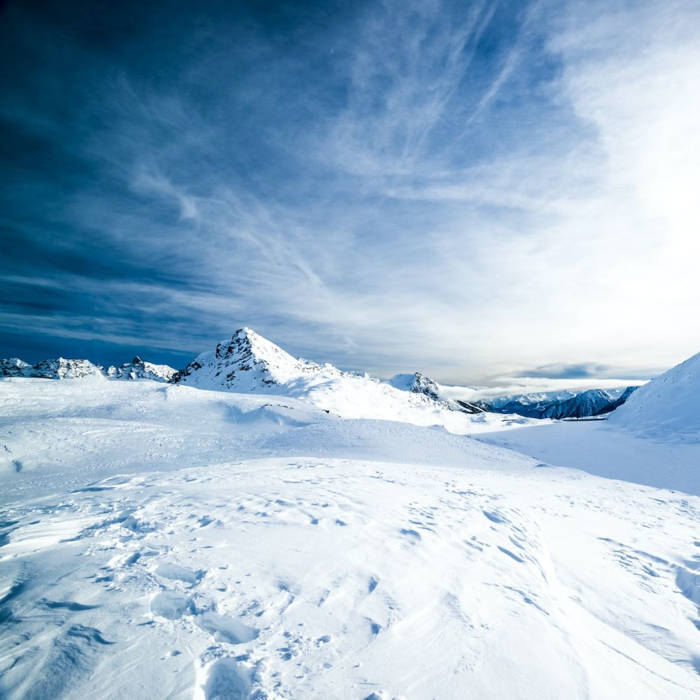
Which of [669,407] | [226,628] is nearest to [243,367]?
[669,407]

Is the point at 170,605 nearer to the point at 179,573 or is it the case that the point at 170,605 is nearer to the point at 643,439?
the point at 179,573

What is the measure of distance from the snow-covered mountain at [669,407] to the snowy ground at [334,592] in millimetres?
18296

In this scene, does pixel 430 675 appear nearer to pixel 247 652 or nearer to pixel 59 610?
pixel 247 652

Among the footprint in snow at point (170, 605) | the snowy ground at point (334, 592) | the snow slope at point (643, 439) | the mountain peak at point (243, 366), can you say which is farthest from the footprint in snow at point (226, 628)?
the mountain peak at point (243, 366)

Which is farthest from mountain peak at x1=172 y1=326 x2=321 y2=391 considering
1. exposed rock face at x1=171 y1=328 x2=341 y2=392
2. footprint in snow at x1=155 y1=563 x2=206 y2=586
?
footprint in snow at x1=155 y1=563 x2=206 y2=586

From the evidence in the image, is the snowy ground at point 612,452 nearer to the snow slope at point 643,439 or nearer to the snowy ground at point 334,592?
the snow slope at point 643,439

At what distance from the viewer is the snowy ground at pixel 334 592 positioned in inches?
107

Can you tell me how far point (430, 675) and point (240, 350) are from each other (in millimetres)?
147519

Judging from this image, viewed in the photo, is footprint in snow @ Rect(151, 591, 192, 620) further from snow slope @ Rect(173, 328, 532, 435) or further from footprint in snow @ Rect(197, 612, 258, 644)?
snow slope @ Rect(173, 328, 532, 435)

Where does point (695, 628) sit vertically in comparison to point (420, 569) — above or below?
below

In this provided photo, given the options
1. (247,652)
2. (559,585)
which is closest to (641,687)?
(559,585)

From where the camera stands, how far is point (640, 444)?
21.8m

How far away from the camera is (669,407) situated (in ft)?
84.2

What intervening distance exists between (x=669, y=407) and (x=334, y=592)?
1285 inches
